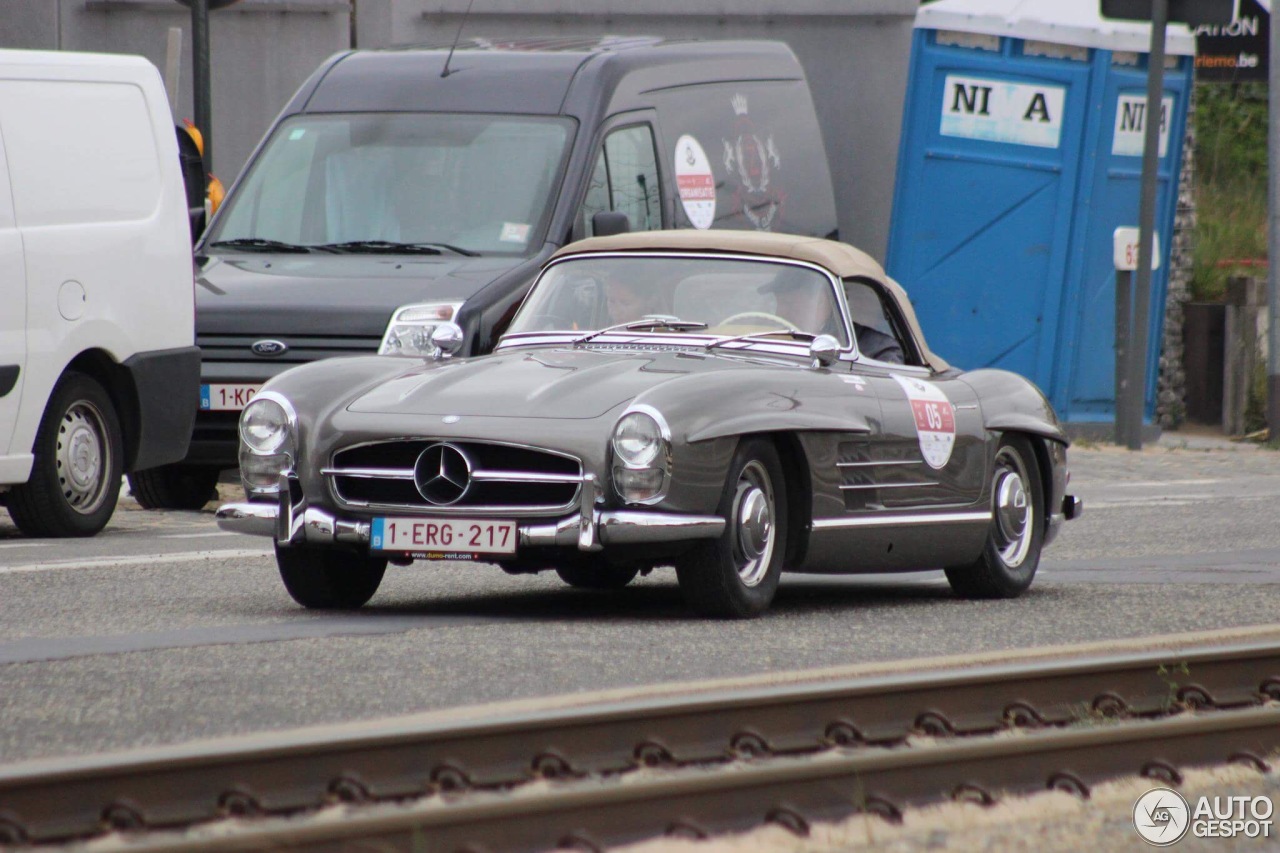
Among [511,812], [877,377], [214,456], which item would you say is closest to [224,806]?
[511,812]

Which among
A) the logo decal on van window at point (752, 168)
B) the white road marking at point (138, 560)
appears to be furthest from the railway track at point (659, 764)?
the logo decal on van window at point (752, 168)

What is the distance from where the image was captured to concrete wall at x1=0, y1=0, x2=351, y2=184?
810 inches

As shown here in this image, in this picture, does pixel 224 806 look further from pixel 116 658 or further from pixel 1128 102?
pixel 1128 102

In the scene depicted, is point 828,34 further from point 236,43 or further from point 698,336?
point 698,336

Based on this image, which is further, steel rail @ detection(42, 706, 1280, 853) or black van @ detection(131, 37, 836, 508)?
black van @ detection(131, 37, 836, 508)

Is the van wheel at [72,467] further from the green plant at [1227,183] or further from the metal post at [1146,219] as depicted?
the green plant at [1227,183]

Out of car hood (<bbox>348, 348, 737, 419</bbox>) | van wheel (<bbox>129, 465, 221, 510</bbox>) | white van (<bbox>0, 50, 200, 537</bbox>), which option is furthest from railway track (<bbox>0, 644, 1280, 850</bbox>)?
van wheel (<bbox>129, 465, 221, 510</bbox>)

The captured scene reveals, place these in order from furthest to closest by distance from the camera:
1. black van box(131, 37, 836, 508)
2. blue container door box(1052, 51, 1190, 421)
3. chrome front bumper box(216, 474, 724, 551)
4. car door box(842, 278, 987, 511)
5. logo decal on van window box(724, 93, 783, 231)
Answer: blue container door box(1052, 51, 1190, 421), logo decal on van window box(724, 93, 783, 231), black van box(131, 37, 836, 508), car door box(842, 278, 987, 511), chrome front bumper box(216, 474, 724, 551)

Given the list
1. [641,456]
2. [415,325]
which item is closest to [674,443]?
[641,456]

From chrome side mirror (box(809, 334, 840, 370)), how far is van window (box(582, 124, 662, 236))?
4.50 meters

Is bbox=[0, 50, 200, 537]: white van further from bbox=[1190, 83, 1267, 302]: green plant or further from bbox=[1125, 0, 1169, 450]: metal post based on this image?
bbox=[1190, 83, 1267, 302]: green plant

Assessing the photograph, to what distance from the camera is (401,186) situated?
13125 millimetres

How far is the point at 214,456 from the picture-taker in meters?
12.6

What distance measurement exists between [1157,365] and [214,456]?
11094 mm
